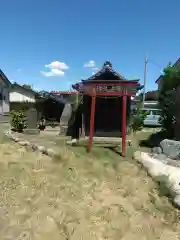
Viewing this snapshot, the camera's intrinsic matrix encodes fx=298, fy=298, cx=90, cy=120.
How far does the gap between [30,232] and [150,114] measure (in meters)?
21.3

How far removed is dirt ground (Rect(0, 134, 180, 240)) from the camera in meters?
6.92

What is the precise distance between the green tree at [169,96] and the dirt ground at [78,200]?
464 cm

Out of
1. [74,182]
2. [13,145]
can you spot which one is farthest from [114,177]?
[13,145]

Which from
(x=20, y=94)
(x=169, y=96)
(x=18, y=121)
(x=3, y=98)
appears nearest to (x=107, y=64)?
(x=169, y=96)

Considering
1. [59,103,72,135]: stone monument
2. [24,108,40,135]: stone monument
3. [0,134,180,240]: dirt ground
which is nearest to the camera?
[0,134,180,240]: dirt ground

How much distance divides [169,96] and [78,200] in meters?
8.36

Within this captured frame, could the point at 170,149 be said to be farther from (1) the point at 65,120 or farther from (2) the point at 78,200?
(1) the point at 65,120

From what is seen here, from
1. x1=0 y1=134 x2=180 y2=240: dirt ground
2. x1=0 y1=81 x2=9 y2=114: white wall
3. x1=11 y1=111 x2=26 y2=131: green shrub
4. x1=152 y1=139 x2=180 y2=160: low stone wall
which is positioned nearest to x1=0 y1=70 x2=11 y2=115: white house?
x1=0 y1=81 x2=9 y2=114: white wall

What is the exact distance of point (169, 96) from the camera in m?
14.6

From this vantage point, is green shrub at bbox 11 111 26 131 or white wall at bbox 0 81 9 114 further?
white wall at bbox 0 81 9 114

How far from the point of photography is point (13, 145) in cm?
1123

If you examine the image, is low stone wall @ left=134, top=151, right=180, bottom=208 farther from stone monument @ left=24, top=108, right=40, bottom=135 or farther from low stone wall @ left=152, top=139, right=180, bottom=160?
stone monument @ left=24, top=108, right=40, bottom=135

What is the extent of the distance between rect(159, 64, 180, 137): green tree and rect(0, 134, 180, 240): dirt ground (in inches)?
183

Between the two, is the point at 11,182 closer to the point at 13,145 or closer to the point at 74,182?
the point at 74,182
